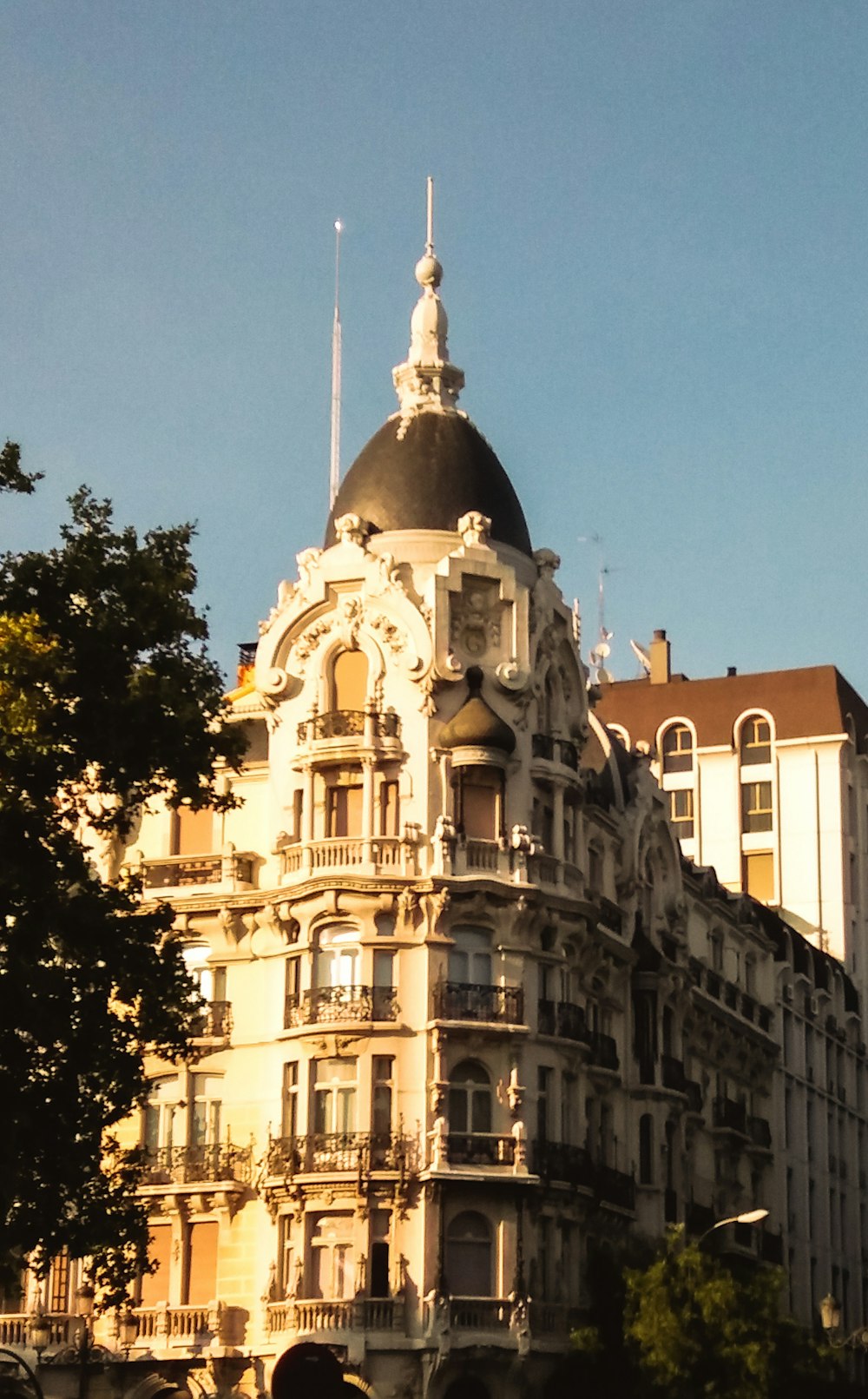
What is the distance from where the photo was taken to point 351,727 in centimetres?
6838

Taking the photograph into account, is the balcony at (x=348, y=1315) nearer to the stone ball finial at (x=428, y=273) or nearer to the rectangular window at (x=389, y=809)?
the rectangular window at (x=389, y=809)

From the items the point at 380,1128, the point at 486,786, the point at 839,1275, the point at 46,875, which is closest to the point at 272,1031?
the point at 380,1128

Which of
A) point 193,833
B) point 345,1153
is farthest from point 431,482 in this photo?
point 345,1153

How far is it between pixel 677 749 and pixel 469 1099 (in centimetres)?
4095

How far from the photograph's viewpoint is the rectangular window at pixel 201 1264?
6675 cm

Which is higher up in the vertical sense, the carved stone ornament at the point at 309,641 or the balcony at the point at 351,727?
the carved stone ornament at the point at 309,641

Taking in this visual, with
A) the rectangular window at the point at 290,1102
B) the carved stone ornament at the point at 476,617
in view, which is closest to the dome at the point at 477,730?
the carved stone ornament at the point at 476,617

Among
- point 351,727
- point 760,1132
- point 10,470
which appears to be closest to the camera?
point 10,470

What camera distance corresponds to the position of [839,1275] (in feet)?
313

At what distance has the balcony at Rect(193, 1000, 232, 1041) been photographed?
225 feet

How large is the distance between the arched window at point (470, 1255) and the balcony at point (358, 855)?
9187 millimetres

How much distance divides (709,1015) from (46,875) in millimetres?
41120

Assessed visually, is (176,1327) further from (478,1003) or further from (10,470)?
(10,470)

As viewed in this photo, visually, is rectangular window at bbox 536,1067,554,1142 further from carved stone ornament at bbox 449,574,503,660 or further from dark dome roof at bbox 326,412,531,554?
dark dome roof at bbox 326,412,531,554
